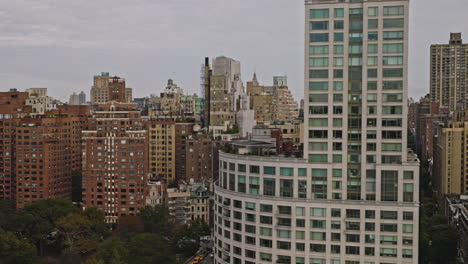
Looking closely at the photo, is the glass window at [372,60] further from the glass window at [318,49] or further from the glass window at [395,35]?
the glass window at [318,49]

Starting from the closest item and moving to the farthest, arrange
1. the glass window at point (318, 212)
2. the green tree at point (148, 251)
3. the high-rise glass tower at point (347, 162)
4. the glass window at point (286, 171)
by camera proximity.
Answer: the high-rise glass tower at point (347, 162) → the glass window at point (318, 212) → the glass window at point (286, 171) → the green tree at point (148, 251)

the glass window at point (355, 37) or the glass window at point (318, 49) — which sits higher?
the glass window at point (355, 37)

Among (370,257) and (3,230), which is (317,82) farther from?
(3,230)

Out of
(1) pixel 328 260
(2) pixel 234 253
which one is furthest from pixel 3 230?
(1) pixel 328 260

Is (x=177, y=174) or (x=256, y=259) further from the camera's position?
(x=177, y=174)

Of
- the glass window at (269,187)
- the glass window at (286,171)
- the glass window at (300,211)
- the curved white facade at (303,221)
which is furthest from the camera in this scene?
the glass window at (269,187)

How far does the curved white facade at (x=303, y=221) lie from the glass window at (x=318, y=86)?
10.7 metres

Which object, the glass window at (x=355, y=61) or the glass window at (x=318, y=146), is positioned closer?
the glass window at (x=355, y=61)

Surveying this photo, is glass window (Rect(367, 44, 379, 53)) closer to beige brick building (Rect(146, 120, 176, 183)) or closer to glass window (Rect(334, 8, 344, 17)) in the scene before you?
glass window (Rect(334, 8, 344, 17))

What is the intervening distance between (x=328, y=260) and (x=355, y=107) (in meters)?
21.9

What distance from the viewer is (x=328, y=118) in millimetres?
79438

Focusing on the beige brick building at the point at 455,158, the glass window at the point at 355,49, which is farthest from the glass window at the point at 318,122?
the beige brick building at the point at 455,158

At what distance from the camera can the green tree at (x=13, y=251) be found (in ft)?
352

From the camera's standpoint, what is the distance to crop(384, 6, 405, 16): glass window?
7719 centimetres
